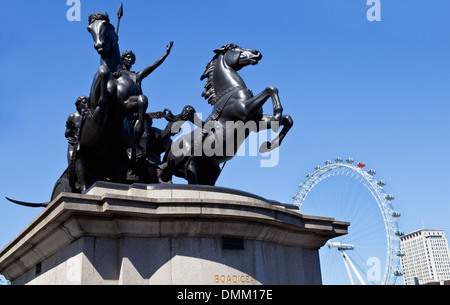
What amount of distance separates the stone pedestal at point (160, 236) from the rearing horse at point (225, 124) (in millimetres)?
2783

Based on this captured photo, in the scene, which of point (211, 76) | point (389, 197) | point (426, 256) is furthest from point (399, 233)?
point (426, 256)

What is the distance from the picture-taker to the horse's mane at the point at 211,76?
1208cm

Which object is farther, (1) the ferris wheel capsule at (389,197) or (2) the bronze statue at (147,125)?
(1) the ferris wheel capsule at (389,197)

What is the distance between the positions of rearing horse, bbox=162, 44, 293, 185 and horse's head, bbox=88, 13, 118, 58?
2726 millimetres

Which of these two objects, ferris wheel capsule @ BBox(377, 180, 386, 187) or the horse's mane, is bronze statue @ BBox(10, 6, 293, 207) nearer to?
the horse's mane

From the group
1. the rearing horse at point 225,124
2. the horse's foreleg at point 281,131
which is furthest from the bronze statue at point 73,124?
the horse's foreleg at point 281,131

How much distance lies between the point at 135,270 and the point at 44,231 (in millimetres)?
1703

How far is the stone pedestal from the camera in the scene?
7.17 m

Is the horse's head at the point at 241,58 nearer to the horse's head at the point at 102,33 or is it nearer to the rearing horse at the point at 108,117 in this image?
the rearing horse at the point at 108,117

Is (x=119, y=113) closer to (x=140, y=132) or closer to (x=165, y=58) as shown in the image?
(x=140, y=132)

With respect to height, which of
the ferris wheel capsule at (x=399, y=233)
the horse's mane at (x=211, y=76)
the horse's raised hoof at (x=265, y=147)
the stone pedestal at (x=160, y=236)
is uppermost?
the ferris wheel capsule at (x=399, y=233)

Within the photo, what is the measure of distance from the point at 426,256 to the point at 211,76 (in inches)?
5600

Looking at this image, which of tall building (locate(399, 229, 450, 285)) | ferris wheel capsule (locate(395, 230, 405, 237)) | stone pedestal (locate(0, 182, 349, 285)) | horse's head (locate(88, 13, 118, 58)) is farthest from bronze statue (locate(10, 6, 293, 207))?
tall building (locate(399, 229, 450, 285))
